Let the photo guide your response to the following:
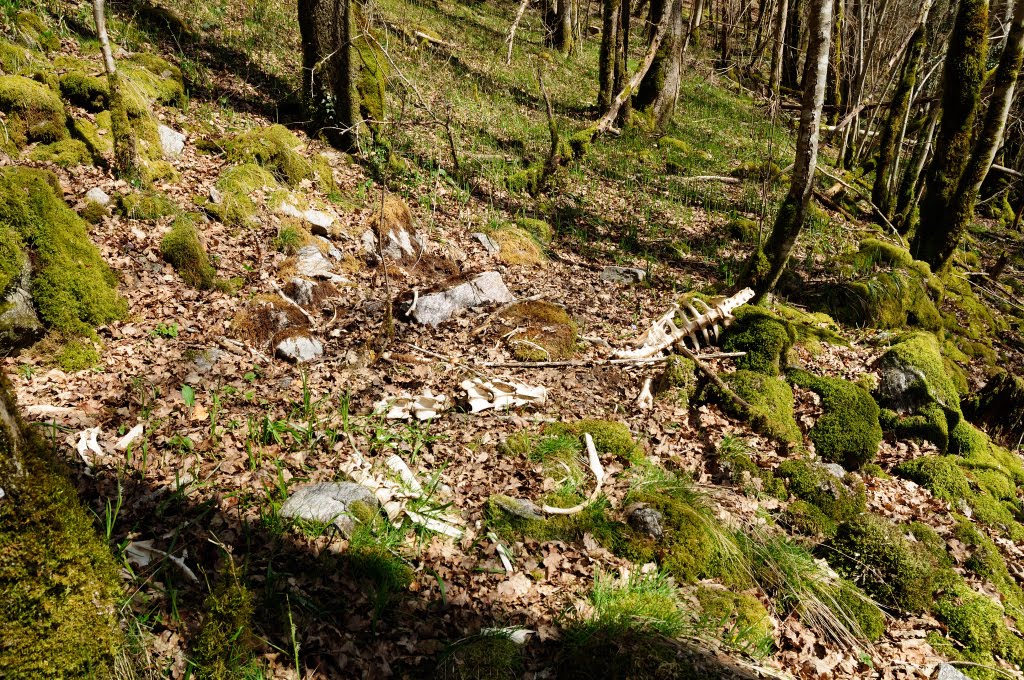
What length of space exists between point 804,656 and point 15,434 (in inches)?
166

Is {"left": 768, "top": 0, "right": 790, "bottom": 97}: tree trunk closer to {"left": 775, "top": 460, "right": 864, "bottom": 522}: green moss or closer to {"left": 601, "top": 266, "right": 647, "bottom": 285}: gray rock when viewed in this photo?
{"left": 601, "top": 266, "right": 647, "bottom": 285}: gray rock

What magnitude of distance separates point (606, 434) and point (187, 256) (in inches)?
183

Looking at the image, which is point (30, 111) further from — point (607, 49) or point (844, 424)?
point (607, 49)

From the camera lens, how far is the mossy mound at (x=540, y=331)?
238 inches

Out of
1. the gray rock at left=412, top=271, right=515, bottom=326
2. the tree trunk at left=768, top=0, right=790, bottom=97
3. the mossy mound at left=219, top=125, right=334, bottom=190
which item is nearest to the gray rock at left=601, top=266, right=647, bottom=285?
the gray rock at left=412, top=271, right=515, bottom=326

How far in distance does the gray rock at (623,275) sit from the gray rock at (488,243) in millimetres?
1647

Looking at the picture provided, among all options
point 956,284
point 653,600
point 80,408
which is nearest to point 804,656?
point 653,600

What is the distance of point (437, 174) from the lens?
8.97 metres

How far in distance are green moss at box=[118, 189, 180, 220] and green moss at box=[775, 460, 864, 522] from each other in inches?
267

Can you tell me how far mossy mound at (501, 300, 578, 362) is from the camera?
6039 mm

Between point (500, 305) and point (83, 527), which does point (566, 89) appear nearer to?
point (500, 305)

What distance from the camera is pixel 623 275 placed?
8.30 metres

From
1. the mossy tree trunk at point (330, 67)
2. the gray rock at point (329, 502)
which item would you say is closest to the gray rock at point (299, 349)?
the gray rock at point (329, 502)

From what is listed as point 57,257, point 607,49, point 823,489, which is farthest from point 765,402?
point 607,49
